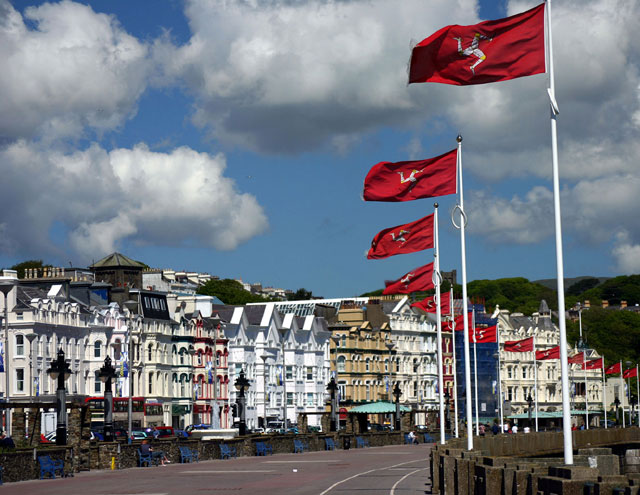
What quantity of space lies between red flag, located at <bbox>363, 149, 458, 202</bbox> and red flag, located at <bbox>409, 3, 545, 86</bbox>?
10.6 meters

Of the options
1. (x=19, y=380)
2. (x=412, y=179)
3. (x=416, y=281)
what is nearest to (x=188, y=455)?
(x=416, y=281)

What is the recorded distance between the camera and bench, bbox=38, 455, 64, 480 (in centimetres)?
4619

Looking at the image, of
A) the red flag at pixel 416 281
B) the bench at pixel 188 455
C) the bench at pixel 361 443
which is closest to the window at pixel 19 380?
the bench at pixel 361 443

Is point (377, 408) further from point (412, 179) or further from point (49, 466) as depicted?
point (412, 179)

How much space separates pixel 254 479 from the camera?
44875mm

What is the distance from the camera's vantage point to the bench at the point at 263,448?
69.1m

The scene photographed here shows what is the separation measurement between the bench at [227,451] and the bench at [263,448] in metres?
3.13

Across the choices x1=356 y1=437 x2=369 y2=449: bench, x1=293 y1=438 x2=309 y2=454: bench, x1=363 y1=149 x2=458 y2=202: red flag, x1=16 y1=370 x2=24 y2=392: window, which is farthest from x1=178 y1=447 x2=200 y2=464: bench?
x1=16 y1=370 x2=24 y2=392: window

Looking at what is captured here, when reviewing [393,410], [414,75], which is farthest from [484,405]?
[414,75]

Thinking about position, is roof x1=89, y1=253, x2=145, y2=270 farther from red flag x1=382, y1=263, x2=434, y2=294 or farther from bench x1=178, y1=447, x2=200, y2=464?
red flag x1=382, y1=263, x2=434, y2=294

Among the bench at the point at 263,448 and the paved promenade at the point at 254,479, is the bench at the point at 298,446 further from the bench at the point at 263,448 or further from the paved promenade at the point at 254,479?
the paved promenade at the point at 254,479

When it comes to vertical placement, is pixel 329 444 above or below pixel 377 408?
below

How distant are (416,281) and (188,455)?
17.0 m

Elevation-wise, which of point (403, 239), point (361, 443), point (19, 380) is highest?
point (403, 239)
